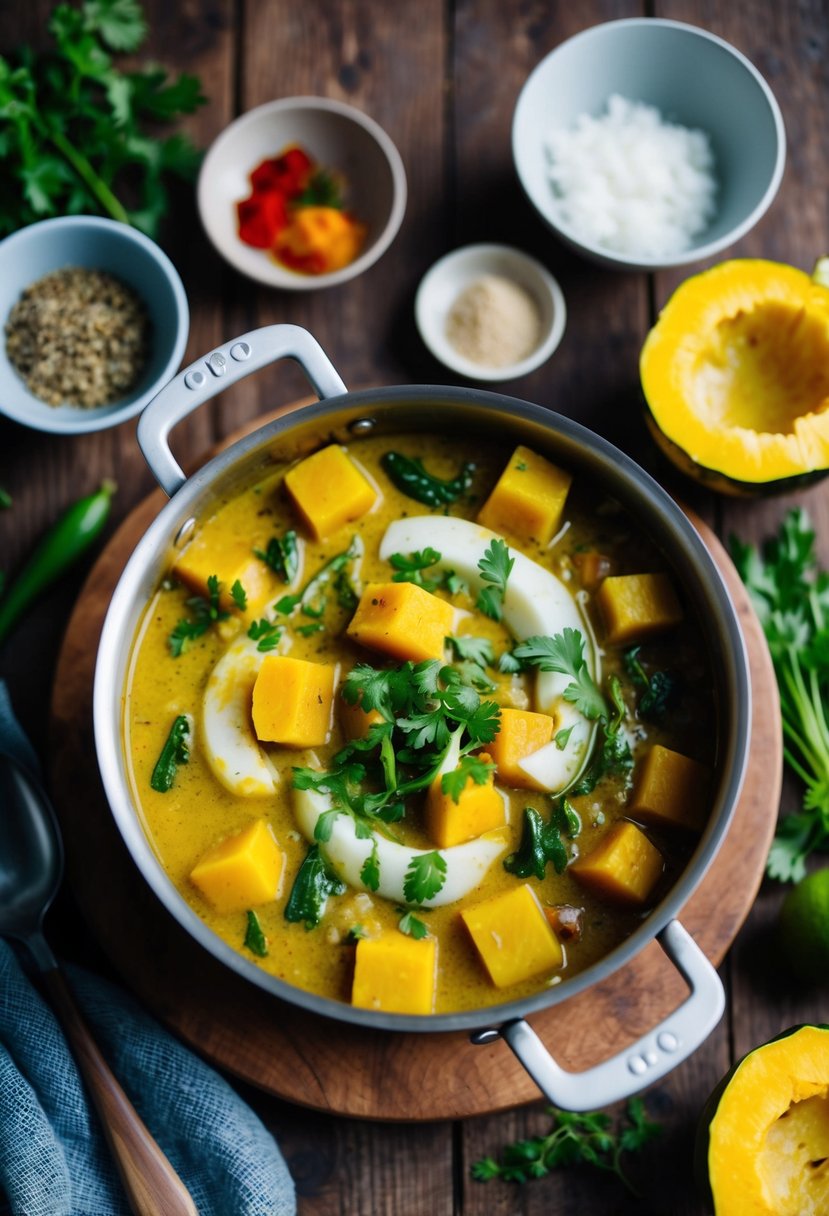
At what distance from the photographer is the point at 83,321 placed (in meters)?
3.14

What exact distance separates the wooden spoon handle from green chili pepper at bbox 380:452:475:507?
147 cm

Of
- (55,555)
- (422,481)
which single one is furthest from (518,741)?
(55,555)

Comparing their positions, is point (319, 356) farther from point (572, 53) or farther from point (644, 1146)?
point (644, 1146)

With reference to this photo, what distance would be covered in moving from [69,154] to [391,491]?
1.34 m

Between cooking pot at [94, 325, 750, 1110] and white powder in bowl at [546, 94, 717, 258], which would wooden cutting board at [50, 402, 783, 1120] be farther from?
white powder in bowl at [546, 94, 717, 258]

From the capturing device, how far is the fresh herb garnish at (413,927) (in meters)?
2.56

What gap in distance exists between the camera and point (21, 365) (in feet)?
10.3

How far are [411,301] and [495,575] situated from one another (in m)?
1.05

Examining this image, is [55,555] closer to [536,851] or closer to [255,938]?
[255,938]

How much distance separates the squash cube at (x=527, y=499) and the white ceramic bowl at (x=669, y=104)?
67 centimetres

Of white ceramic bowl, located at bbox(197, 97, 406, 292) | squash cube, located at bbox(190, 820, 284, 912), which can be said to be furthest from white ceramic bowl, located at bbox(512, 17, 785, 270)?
squash cube, located at bbox(190, 820, 284, 912)

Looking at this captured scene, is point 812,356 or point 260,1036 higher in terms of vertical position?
point 812,356

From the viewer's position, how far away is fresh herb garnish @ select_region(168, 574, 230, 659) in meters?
2.76

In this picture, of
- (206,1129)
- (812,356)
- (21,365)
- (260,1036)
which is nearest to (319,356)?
(21,365)
